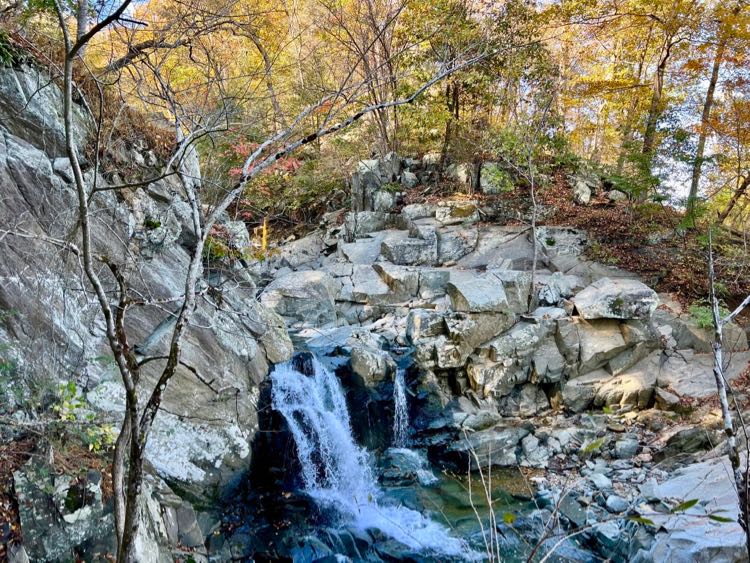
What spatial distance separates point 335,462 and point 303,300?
12.6 ft

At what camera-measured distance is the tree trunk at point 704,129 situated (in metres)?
9.55

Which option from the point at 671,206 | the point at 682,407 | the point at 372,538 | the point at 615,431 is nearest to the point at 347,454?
the point at 372,538

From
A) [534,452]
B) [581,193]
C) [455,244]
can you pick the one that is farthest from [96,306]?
[581,193]

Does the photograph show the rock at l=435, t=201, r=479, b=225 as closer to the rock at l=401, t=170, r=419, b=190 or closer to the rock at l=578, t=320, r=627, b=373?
the rock at l=401, t=170, r=419, b=190

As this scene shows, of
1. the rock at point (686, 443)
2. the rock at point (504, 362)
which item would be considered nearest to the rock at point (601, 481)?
the rock at point (686, 443)

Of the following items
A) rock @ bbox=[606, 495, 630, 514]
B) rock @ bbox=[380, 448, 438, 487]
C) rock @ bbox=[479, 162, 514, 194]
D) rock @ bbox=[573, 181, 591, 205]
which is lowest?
rock @ bbox=[606, 495, 630, 514]

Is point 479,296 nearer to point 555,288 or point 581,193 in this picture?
point 555,288

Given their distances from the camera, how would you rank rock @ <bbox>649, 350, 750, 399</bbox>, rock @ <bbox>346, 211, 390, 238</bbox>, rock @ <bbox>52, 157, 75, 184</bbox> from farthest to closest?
rock @ <bbox>346, 211, 390, 238</bbox> < rock @ <bbox>649, 350, 750, 399</bbox> < rock @ <bbox>52, 157, 75, 184</bbox>

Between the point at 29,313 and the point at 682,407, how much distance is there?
30.2ft

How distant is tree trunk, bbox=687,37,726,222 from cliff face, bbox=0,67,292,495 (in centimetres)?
935

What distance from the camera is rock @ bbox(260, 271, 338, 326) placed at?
9703 millimetres

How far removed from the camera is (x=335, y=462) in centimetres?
692

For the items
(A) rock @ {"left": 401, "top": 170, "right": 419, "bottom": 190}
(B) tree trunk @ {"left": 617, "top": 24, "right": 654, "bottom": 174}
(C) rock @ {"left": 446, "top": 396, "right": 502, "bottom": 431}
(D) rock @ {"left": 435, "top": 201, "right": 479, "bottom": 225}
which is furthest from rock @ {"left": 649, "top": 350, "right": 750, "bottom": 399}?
(A) rock @ {"left": 401, "top": 170, "right": 419, "bottom": 190}

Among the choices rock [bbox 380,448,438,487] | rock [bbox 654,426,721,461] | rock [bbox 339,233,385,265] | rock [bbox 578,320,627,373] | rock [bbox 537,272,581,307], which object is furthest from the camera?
rock [bbox 339,233,385,265]
